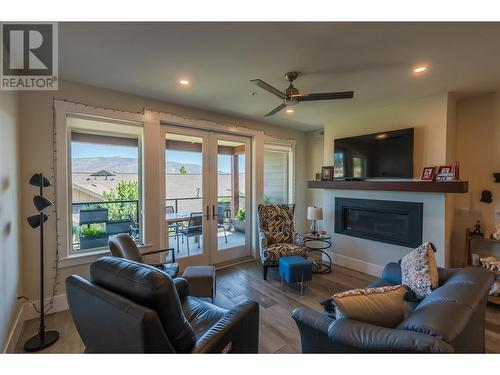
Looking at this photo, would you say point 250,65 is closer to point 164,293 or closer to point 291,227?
point 164,293

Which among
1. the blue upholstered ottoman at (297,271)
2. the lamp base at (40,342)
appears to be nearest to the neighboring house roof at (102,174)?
the lamp base at (40,342)

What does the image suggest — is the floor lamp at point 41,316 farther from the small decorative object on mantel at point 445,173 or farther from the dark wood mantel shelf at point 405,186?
the small decorative object on mantel at point 445,173

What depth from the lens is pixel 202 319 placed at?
1793mm

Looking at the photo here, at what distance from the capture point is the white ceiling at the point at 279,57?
5.83ft

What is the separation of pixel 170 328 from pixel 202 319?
0.66 m

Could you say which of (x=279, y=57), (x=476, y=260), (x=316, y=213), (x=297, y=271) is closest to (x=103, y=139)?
(x=279, y=57)

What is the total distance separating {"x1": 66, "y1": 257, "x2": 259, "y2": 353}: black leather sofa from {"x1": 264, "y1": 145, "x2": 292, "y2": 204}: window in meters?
3.57

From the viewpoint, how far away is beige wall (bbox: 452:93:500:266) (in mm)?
3139

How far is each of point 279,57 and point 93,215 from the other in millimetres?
2894

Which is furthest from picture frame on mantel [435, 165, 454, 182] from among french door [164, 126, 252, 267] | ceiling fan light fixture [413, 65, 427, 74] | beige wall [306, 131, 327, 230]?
french door [164, 126, 252, 267]

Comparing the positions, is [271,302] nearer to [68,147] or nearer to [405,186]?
[405,186]

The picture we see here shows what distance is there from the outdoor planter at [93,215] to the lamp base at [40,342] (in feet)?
4.04
